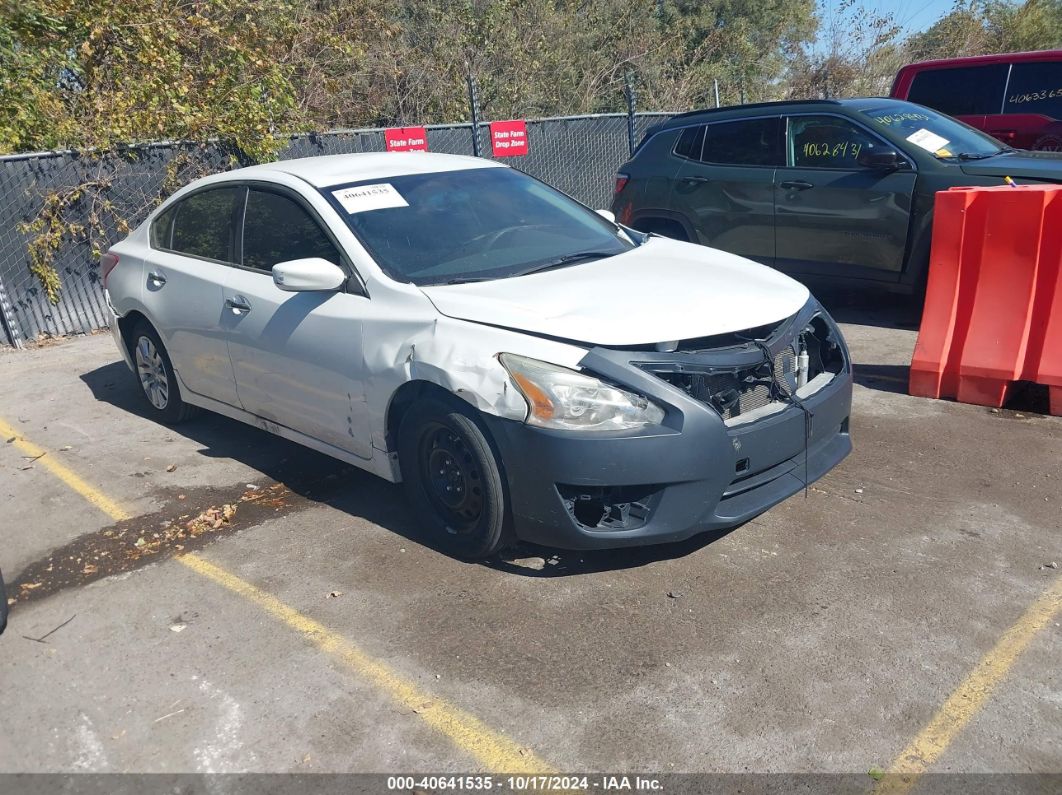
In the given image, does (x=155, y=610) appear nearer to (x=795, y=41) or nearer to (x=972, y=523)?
(x=972, y=523)

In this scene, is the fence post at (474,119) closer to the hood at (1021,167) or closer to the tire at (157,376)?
the hood at (1021,167)

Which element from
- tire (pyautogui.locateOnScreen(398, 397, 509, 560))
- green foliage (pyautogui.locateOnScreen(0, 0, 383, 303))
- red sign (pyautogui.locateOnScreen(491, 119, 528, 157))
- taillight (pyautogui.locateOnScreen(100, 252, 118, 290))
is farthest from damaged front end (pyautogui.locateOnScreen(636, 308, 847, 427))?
red sign (pyautogui.locateOnScreen(491, 119, 528, 157))

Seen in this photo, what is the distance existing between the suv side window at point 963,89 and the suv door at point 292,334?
9252 millimetres

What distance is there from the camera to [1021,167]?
7.24m

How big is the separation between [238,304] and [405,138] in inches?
312

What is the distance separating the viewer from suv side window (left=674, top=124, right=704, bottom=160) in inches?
345

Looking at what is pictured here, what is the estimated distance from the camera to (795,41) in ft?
91.9

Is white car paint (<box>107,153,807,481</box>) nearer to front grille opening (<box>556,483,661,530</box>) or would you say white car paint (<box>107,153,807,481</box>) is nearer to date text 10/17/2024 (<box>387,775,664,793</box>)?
front grille opening (<box>556,483,661,530</box>)

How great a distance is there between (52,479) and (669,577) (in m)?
3.83

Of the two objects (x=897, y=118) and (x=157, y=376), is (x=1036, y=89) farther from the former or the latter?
(x=157, y=376)

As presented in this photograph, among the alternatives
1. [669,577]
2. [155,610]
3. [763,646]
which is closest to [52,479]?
[155,610]

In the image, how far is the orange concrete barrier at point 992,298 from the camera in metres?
5.62

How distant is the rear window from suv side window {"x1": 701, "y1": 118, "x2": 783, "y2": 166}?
4.71 meters

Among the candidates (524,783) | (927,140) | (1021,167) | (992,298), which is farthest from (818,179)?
(524,783)
